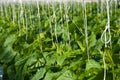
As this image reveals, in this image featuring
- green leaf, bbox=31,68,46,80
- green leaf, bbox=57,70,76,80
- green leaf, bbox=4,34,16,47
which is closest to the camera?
green leaf, bbox=57,70,76,80

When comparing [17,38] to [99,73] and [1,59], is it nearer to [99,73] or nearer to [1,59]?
[1,59]

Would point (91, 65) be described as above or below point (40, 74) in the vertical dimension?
above

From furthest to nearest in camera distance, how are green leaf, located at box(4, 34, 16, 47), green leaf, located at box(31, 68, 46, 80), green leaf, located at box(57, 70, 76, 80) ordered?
1. green leaf, located at box(4, 34, 16, 47)
2. green leaf, located at box(31, 68, 46, 80)
3. green leaf, located at box(57, 70, 76, 80)

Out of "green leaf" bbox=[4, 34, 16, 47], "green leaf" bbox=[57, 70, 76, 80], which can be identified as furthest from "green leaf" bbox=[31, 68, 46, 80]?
"green leaf" bbox=[4, 34, 16, 47]

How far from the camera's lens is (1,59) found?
303 centimetres

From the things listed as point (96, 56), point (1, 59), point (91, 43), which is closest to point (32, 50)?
point (1, 59)

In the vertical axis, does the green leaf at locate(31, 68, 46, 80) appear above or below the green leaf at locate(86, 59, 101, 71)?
below

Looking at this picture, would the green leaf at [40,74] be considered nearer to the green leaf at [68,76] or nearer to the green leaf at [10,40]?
the green leaf at [68,76]

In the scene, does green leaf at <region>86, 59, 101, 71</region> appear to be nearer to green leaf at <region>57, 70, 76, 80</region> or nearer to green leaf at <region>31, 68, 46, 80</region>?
green leaf at <region>57, 70, 76, 80</region>

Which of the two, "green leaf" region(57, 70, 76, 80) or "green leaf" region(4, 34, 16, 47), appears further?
"green leaf" region(4, 34, 16, 47)

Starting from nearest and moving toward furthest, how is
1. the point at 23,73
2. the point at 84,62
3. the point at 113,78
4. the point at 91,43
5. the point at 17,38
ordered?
the point at 113,78 < the point at 84,62 < the point at 23,73 < the point at 91,43 < the point at 17,38

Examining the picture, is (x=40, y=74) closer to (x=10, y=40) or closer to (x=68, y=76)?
(x=68, y=76)

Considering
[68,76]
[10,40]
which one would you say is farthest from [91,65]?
[10,40]

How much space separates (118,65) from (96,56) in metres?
0.36
